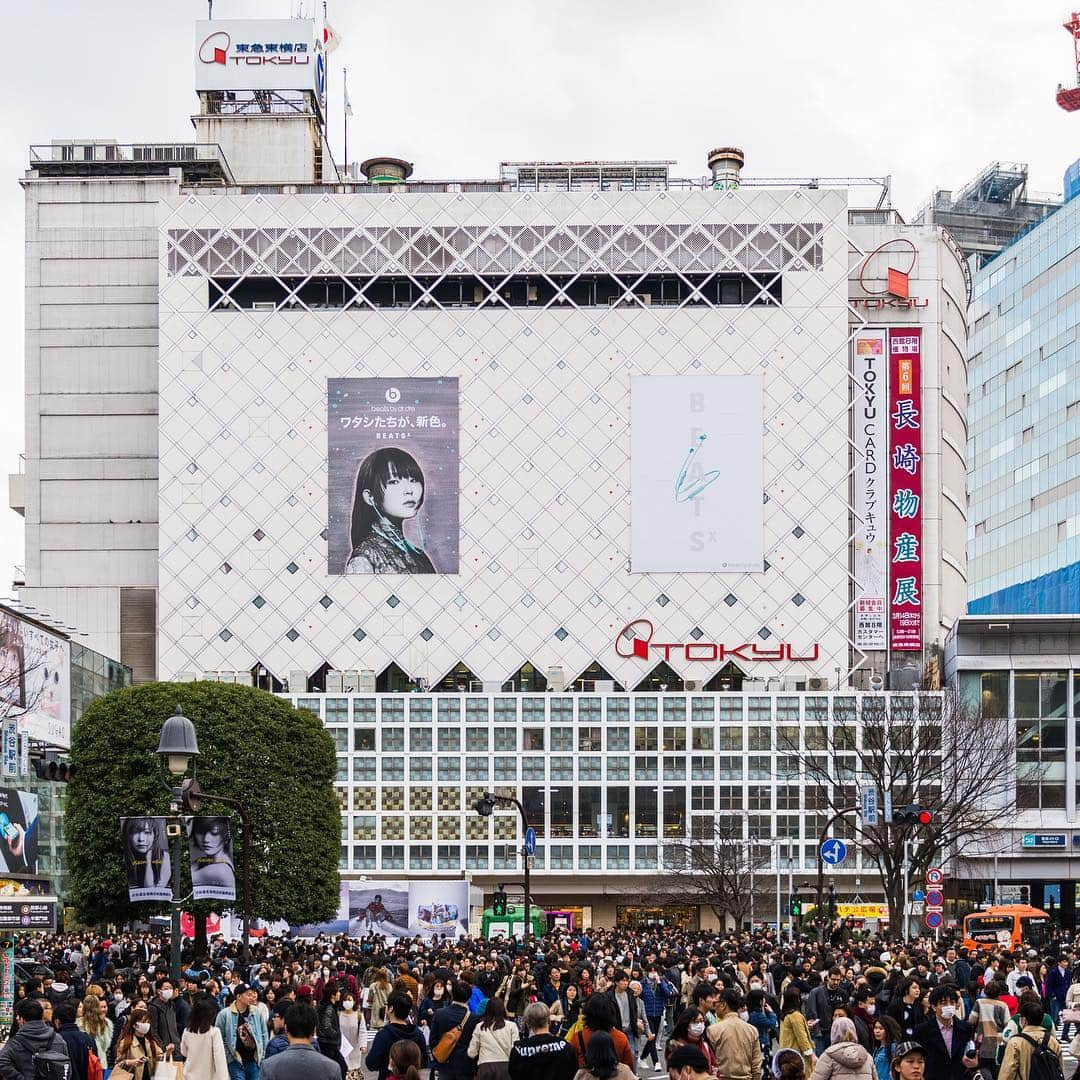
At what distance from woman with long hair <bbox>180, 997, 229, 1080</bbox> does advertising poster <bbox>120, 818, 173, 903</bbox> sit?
9604mm

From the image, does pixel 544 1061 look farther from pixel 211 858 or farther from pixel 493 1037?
pixel 211 858

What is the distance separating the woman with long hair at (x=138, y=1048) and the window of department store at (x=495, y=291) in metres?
95.2

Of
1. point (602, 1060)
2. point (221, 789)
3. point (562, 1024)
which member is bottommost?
point (562, 1024)

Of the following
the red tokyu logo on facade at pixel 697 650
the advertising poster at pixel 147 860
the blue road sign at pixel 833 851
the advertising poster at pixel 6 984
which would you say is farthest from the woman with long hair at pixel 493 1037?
the red tokyu logo on facade at pixel 697 650

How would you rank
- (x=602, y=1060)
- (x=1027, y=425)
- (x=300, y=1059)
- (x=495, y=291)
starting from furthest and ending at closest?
1. (x=1027, y=425)
2. (x=495, y=291)
3. (x=602, y=1060)
4. (x=300, y=1059)

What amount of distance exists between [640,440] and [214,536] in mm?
25478

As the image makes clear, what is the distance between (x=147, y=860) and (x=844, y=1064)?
16845 mm

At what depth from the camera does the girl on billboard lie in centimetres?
10994

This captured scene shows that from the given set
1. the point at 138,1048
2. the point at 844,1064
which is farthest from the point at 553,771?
the point at 844,1064

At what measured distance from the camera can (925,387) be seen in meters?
113

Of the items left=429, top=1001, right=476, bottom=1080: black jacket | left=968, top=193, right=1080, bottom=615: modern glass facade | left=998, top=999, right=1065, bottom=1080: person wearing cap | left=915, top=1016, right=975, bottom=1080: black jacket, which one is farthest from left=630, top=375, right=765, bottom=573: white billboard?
left=998, top=999, right=1065, bottom=1080: person wearing cap

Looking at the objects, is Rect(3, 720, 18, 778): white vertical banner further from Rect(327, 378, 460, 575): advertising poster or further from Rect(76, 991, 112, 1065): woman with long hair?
Rect(327, 378, 460, 575): advertising poster

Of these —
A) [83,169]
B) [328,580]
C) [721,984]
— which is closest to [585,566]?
[328,580]

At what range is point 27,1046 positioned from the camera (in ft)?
53.8
